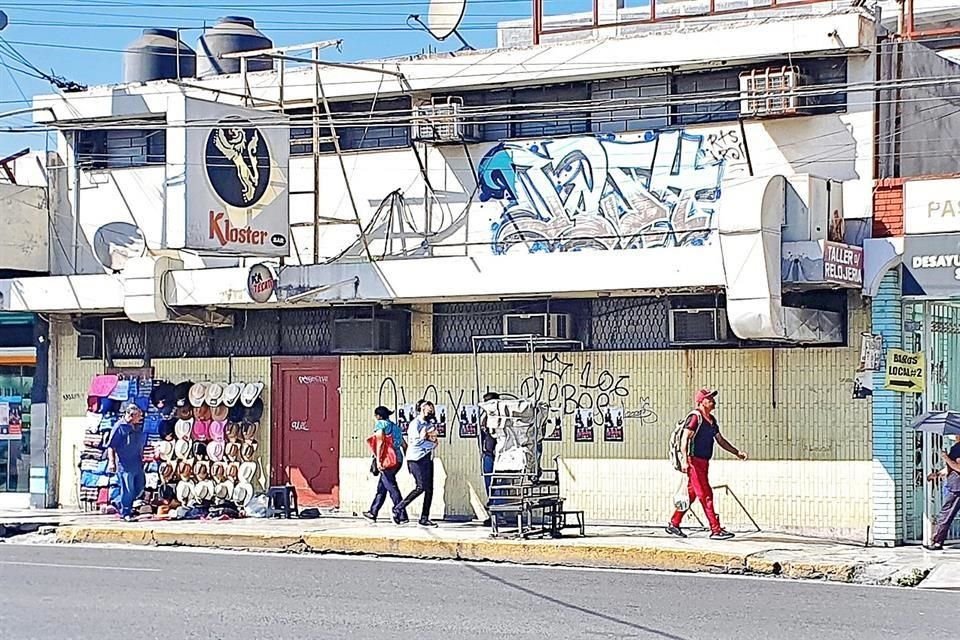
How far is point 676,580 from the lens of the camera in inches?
615

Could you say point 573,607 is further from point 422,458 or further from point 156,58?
point 156,58

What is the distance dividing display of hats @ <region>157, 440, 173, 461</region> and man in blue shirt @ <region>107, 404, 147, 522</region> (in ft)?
1.16

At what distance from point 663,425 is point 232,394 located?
22.2 feet

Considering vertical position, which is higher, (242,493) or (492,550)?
(242,493)

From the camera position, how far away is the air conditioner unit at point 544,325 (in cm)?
2056

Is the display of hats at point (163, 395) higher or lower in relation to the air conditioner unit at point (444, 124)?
lower

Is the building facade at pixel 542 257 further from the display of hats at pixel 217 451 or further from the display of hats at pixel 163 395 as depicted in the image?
the display of hats at pixel 217 451

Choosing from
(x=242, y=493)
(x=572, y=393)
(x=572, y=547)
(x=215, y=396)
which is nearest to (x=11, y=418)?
(x=215, y=396)

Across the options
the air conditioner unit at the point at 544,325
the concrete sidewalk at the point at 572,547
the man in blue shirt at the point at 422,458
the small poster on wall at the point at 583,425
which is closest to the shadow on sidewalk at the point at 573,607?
the concrete sidewalk at the point at 572,547

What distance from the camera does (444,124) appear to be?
21.1 metres

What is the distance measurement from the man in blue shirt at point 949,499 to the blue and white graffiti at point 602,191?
4.26 m

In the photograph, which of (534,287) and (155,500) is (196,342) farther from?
(534,287)

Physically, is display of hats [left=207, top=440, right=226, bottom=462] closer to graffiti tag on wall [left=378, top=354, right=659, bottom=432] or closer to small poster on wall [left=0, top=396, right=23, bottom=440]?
graffiti tag on wall [left=378, top=354, right=659, bottom=432]

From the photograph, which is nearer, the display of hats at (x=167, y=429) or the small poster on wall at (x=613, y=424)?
the small poster on wall at (x=613, y=424)
